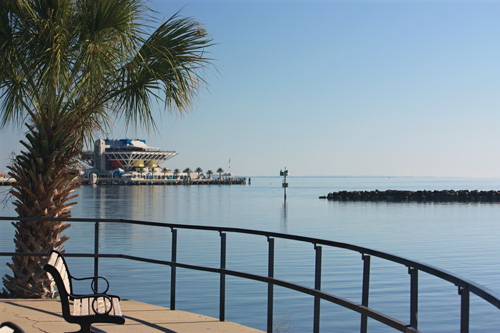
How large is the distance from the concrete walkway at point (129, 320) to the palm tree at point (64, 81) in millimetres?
1177

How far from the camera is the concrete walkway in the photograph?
5262mm

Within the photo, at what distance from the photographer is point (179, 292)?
15539mm

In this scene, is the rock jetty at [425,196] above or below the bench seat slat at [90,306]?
below

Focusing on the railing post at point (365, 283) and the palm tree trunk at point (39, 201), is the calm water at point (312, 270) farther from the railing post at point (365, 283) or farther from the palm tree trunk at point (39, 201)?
the railing post at point (365, 283)

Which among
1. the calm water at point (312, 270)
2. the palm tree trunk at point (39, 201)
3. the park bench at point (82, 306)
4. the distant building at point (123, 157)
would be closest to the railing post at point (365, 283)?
the park bench at point (82, 306)

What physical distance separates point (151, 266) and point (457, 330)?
1222cm

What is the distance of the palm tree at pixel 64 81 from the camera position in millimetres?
6648

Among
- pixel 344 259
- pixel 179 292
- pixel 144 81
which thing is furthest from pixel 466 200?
pixel 144 81

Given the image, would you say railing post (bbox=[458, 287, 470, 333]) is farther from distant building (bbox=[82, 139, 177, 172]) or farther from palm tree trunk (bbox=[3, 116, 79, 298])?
distant building (bbox=[82, 139, 177, 172])

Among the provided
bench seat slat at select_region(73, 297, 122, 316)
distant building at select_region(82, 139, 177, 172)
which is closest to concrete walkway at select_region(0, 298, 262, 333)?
bench seat slat at select_region(73, 297, 122, 316)

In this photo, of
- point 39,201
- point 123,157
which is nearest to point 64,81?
point 39,201

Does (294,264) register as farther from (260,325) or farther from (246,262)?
(260,325)

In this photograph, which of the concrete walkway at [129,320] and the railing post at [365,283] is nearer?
the railing post at [365,283]

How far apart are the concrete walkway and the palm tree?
1.18 m
